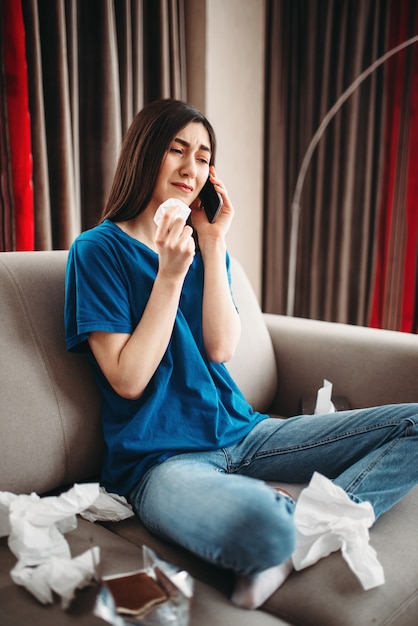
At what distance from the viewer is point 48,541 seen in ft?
3.09

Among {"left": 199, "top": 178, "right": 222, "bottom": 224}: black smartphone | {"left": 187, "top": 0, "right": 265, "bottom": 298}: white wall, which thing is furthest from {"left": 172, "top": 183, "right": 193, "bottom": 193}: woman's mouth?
{"left": 187, "top": 0, "right": 265, "bottom": 298}: white wall

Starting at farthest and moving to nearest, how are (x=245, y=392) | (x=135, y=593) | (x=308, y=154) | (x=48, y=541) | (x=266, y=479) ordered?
(x=308, y=154), (x=245, y=392), (x=266, y=479), (x=48, y=541), (x=135, y=593)

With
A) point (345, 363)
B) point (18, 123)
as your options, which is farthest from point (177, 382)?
point (18, 123)

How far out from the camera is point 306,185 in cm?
280

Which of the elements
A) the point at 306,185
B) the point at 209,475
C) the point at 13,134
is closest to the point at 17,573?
the point at 209,475

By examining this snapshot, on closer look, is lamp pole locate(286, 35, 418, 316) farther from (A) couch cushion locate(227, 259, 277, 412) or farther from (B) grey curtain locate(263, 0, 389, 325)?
(A) couch cushion locate(227, 259, 277, 412)

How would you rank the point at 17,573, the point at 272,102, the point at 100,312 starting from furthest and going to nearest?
the point at 272,102 < the point at 100,312 < the point at 17,573

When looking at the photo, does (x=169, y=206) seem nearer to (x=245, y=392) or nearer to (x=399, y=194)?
(x=245, y=392)

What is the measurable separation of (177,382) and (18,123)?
3.20 ft

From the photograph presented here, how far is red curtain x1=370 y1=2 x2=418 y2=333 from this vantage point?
2451 millimetres

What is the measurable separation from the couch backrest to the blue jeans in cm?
19

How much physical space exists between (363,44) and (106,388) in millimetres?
2136

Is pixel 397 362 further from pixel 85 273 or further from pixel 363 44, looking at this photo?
pixel 363 44

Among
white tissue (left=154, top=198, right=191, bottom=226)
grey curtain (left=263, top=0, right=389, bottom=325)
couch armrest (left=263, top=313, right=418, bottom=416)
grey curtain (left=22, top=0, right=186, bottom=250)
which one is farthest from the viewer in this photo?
grey curtain (left=263, top=0, right=389, bottom=325)
